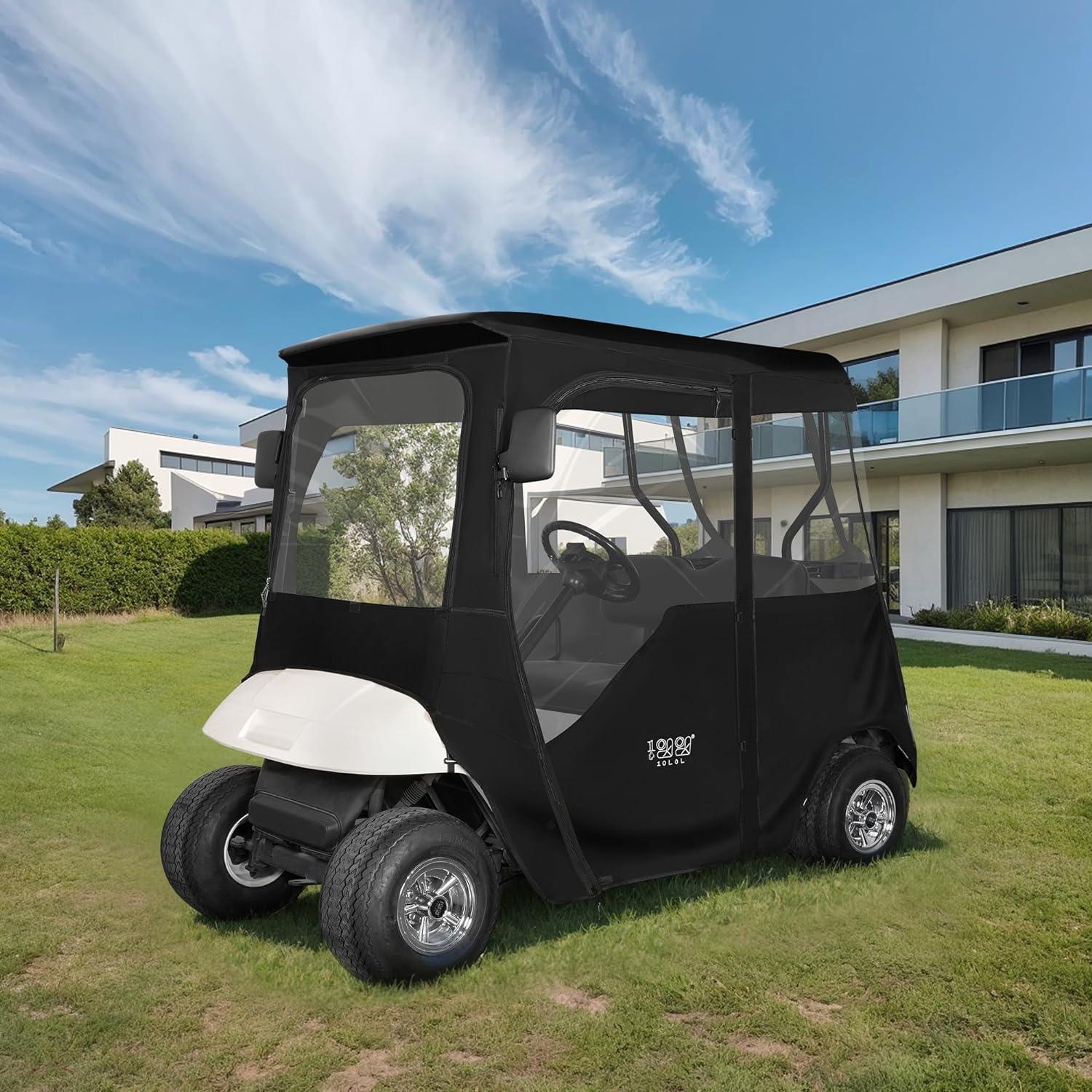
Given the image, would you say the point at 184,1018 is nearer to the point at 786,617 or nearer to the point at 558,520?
the point at 558,520

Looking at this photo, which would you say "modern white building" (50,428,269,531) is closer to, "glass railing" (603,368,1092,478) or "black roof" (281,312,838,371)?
"glass railing" (603,368,1092,478)

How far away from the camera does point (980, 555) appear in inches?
831

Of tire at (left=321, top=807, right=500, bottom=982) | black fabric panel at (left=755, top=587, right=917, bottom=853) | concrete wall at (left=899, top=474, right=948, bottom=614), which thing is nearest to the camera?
tire at (left=321, top=807, right=500, bottom=982)

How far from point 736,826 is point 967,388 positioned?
16754mm

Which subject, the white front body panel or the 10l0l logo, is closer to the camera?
the white front body panel

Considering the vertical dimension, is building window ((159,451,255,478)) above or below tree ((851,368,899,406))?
above

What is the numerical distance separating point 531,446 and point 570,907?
2.23m

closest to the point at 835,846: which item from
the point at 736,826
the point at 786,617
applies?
the point at 736,826

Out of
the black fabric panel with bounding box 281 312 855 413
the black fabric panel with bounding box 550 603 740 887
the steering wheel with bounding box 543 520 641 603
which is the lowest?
the black fabric panel with bounding box 550 603 740 887

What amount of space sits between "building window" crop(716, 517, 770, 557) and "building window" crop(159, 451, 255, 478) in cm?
6328

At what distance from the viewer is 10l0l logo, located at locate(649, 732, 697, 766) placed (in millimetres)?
4352

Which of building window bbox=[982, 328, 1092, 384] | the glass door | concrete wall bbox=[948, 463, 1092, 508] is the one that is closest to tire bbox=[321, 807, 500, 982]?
building window bbox=[982, 328, 1092, 384]

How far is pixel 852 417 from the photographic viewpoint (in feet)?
18.6

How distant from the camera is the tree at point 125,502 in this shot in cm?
5053
